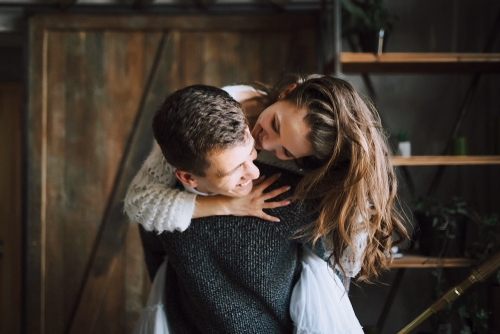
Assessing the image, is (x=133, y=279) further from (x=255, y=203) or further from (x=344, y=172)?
(x=344, y=172)

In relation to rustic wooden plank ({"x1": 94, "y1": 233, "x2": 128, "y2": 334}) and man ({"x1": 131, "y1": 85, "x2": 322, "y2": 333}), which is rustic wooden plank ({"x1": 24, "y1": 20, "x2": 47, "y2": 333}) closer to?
rustic wooden plank ({"x1": 94, "y1": 233, "x2": 128, "y2": 334})

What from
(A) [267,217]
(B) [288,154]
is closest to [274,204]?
(A) [267,217]

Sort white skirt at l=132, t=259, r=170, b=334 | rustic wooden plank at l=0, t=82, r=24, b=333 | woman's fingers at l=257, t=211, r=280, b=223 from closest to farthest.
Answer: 1. woman's fingers at l=257, t=211, r=280, b=223
2. white skirt at l=132, t=259, r=170, b=334
3. rustic wooden plank at l=0, t=82, r=24, b=333

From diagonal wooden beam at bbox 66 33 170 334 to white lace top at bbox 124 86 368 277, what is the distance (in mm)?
1422

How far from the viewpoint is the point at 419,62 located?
240cm

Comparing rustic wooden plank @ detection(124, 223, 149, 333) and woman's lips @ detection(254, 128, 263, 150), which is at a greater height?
woman's lips @ detection(254, 128, 263, 150)

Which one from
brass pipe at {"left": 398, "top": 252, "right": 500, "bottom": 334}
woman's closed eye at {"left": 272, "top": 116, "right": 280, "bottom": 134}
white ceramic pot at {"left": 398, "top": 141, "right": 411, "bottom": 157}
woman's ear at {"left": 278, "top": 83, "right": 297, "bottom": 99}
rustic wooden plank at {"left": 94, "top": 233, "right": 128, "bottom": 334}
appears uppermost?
woman's ear at {"left": 278, "top": 83, "right": 297, "bottom": 99}

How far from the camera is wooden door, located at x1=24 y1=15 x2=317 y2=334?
2.80 m

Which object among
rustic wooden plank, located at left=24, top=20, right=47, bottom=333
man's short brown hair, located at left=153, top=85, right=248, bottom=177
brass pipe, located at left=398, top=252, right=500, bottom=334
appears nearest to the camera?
man's short brown hair, located at left=153, top=85, right=248, bottom=177

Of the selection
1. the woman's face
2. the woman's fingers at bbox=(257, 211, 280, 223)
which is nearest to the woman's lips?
the woman's face

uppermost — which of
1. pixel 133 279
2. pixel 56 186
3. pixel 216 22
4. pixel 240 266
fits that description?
pixel 216 22

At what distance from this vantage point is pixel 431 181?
2793 mm

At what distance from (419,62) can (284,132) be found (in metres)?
1.41

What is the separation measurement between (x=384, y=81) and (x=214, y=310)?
6.48 ft
